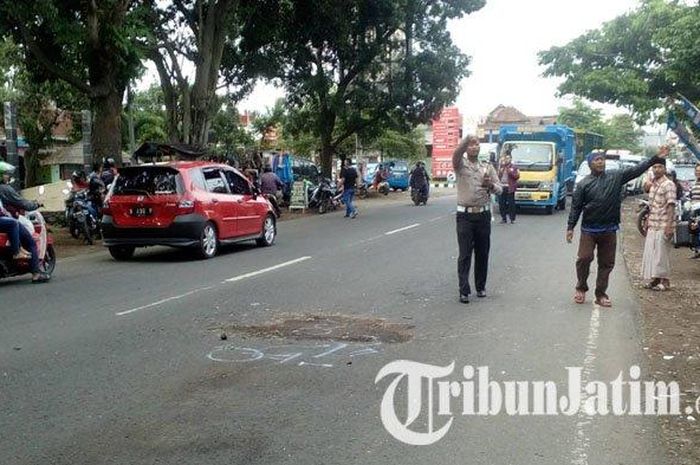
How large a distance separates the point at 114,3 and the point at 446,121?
104 ft

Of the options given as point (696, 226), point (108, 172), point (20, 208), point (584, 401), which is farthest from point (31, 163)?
point (584, 401)

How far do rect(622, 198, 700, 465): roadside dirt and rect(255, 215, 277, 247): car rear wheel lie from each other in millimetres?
7012

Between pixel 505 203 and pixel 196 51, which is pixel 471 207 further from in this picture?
pixel 196 51

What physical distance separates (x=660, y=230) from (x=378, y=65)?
22197mm

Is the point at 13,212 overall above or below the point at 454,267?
above

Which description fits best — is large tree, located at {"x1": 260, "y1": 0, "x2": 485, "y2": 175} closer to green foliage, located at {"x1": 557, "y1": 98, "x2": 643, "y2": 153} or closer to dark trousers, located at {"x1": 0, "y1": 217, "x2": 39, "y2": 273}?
dark trousers, located at {"x1": 0, "y1": 217, "x2": 39, "y2": 273}

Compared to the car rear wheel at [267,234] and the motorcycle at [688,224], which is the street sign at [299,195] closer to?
the car rear wheel at [267,234]

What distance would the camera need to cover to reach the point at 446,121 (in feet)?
150

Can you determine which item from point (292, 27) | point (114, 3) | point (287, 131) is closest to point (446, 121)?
point (287, 131)

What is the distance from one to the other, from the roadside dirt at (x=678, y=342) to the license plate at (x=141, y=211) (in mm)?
7948

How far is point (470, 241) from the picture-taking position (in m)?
8.86

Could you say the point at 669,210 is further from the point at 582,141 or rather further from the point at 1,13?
the point at 582,141

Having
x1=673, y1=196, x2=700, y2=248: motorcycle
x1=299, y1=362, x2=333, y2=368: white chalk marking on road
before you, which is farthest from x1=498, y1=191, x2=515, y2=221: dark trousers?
x1=299, y1=362, x2=333, y2=368: white chalk marking on road

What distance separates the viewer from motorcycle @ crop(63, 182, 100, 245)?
15688 mm
